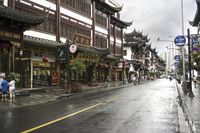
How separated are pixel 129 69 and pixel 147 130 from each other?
72.6m

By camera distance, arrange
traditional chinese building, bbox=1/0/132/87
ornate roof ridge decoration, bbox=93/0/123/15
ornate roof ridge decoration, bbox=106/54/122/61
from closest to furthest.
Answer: traditional chinese building, bbox=1/0/132/87, ornate roof ridge decoration, bbox=93/0/123/15, ornate roof ridge decoration, bbox=106/54/122/61

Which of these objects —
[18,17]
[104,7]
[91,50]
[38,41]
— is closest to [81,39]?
[91,50]

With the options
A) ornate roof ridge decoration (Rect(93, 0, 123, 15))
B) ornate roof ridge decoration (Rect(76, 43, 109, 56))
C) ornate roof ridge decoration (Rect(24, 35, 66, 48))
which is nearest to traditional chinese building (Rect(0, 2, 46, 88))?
ornate roof ridge decoration (Rect(24, 35, 66, 48))

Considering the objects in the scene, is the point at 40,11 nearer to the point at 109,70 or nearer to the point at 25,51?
the point at 25,51

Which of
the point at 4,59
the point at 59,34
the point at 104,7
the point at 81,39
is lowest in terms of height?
the point at 4,59

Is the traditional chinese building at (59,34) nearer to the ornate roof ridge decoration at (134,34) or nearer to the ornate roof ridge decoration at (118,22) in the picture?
the ornate roof ridge decoration at (118,22)

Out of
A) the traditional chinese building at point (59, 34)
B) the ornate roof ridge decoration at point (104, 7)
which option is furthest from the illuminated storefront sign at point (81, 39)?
the ornate roof ridge decoration at point (104, 7)

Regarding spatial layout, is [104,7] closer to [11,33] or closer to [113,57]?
[113,57]

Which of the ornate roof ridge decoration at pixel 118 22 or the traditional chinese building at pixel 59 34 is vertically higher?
the ornate roof ridge decoration at pixel 118 22

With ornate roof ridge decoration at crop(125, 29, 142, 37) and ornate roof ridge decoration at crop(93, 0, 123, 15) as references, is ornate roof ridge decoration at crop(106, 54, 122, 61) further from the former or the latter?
ornate roof ridge decoration at crop(125, 29, 142, 37)

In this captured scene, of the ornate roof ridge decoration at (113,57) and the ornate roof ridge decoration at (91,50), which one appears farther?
the ornate roof ridge decoration at (113,57)

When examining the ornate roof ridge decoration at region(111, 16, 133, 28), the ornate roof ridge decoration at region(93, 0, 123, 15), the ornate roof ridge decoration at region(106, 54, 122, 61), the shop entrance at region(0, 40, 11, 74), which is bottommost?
the shop entrance at region(0, 40, 11, 74)

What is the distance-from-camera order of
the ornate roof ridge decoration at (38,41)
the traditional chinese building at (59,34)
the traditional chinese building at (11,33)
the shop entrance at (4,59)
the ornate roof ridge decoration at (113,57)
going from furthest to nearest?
the ornate roof ridge decoration at (113,57), the ornate roof ridge decoration at (38,41), the traditional chinese building at (59,34), the shop entrance at (4,59), the traditional chinese building at (11,33)

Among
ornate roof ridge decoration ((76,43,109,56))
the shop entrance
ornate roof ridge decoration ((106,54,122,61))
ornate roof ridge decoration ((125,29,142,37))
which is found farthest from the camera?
ornate roof ridge decoration ((125,29,142,37))
